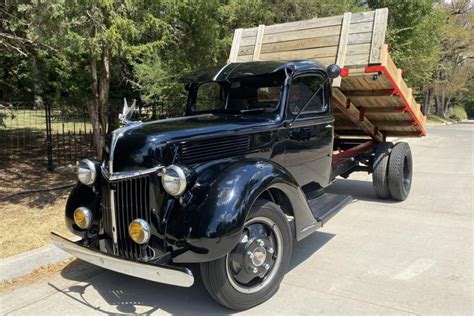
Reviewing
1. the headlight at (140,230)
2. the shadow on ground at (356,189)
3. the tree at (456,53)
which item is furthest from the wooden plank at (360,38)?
the tree at (456,53)

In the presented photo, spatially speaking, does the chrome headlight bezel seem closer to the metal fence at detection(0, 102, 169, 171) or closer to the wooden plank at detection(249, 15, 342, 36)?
the wooden plank at detection(249, 15, 342, 36)

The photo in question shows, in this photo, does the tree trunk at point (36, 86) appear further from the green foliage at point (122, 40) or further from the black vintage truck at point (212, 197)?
the black vintage truck at point (212, 197)

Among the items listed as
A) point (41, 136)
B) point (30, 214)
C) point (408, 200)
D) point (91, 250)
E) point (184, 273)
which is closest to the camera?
point (184, 273)

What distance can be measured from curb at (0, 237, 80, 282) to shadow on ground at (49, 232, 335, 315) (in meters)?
0.17

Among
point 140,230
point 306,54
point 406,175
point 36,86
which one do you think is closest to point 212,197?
point 140,230

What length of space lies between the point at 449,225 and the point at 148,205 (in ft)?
13.5

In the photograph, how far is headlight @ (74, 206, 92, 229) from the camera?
350cm

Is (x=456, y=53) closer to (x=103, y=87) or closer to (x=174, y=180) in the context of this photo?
(x=103, y=87)

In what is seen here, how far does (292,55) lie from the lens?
5996 millimetres

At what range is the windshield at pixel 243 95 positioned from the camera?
14.4 ft

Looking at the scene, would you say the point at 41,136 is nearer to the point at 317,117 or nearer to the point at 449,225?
the point at 317,117

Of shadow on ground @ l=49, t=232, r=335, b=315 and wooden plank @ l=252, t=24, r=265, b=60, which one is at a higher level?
wooden plank @ l=252, t=24, r=265, b=60

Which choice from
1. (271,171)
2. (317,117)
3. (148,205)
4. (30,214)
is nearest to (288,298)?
(271,171)

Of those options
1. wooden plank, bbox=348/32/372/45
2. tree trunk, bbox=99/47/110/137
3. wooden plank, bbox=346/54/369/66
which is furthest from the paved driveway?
tree trunk, bbox=99/47/110/137
